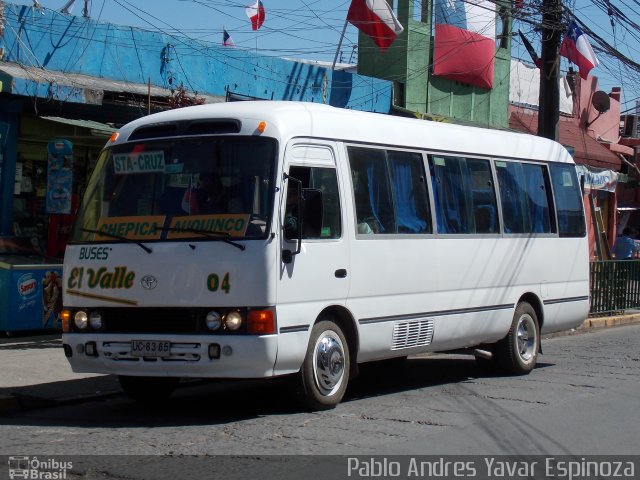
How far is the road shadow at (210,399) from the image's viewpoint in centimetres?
845

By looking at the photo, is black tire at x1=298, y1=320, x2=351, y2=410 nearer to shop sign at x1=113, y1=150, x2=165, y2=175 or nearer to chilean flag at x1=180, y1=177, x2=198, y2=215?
chilean flag at x1=180, y1=177, x2=198, y2=215

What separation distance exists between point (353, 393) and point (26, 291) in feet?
17.5

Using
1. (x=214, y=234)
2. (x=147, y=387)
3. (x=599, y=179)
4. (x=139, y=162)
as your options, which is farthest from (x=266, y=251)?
(x=599, y=179)

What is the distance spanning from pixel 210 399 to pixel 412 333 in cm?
222

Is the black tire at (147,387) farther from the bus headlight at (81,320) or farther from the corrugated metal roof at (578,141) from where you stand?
the corrugated metal roof at (578,141)

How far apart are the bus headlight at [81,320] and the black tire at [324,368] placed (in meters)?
2.01

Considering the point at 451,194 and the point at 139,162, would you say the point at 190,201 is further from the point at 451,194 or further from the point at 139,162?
the point at 451,194

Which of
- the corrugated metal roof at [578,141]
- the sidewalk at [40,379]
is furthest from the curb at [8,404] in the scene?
the corrugated metal roof at [578,141]

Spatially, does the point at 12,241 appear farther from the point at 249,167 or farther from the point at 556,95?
the point at 556,95

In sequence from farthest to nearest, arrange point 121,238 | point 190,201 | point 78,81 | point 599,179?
point 599,179
point 78,81
point 121,238
point 190,201

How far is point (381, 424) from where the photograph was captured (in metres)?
8.12

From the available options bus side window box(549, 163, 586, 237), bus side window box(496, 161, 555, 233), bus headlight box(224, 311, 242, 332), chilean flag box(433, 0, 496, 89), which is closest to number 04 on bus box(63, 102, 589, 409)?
bus headlight box(224, 311, 242, 332)

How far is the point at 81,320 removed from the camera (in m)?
8.44

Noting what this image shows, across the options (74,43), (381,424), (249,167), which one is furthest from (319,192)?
(74,43)
